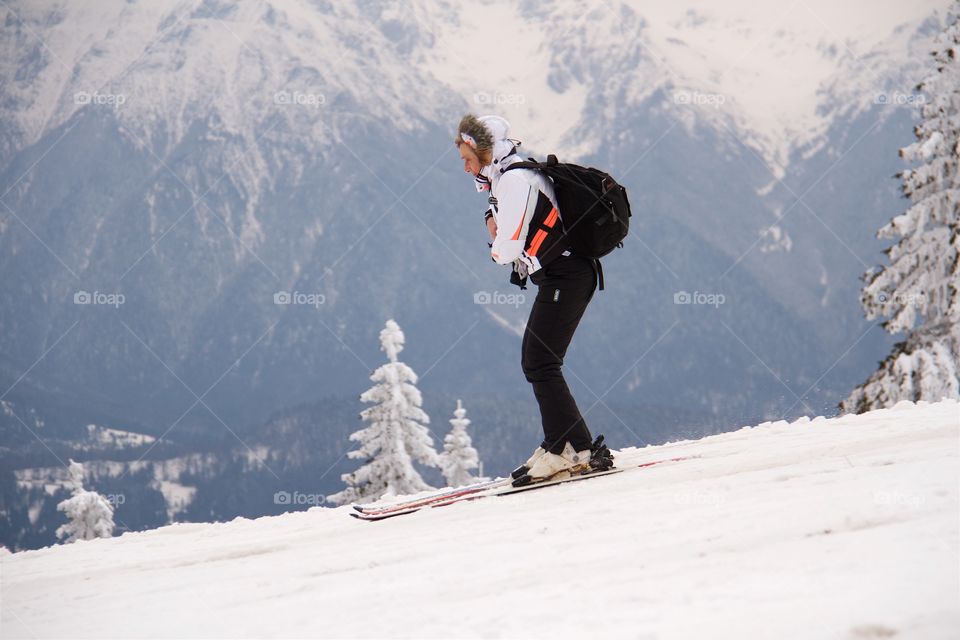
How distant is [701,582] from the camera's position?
4.59m

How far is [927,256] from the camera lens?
2039cm

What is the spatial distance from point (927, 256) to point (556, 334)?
1548 centimetres

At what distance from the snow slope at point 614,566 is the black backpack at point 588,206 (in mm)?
A: 1977

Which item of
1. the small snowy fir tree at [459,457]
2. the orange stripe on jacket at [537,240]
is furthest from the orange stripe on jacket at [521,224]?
the small snowy fir tree at [459,457]

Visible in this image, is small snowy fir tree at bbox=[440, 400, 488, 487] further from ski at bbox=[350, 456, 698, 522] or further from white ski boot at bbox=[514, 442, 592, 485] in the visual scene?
white ski boot at bbox=[514, 442, 592, 485]

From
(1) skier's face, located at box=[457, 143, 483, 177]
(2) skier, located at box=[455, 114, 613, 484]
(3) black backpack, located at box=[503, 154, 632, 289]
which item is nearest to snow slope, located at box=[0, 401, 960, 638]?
(2) skier, located at box=[455, 114, 613, 484]

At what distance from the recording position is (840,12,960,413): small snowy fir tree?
1952cm

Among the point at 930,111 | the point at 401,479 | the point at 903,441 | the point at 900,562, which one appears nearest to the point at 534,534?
the point at 900,562

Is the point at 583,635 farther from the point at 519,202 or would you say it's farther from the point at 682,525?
the point at 519,202

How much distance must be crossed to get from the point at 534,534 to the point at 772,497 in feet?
4.96

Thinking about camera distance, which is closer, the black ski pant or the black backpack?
the black backpack

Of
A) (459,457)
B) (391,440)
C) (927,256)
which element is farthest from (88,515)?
(927,256)

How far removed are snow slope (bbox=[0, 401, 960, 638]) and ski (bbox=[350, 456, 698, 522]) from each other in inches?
10.5

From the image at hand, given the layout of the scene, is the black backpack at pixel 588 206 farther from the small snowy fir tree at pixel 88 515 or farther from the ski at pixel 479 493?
the small snowy fir tree at pixel 88 515
